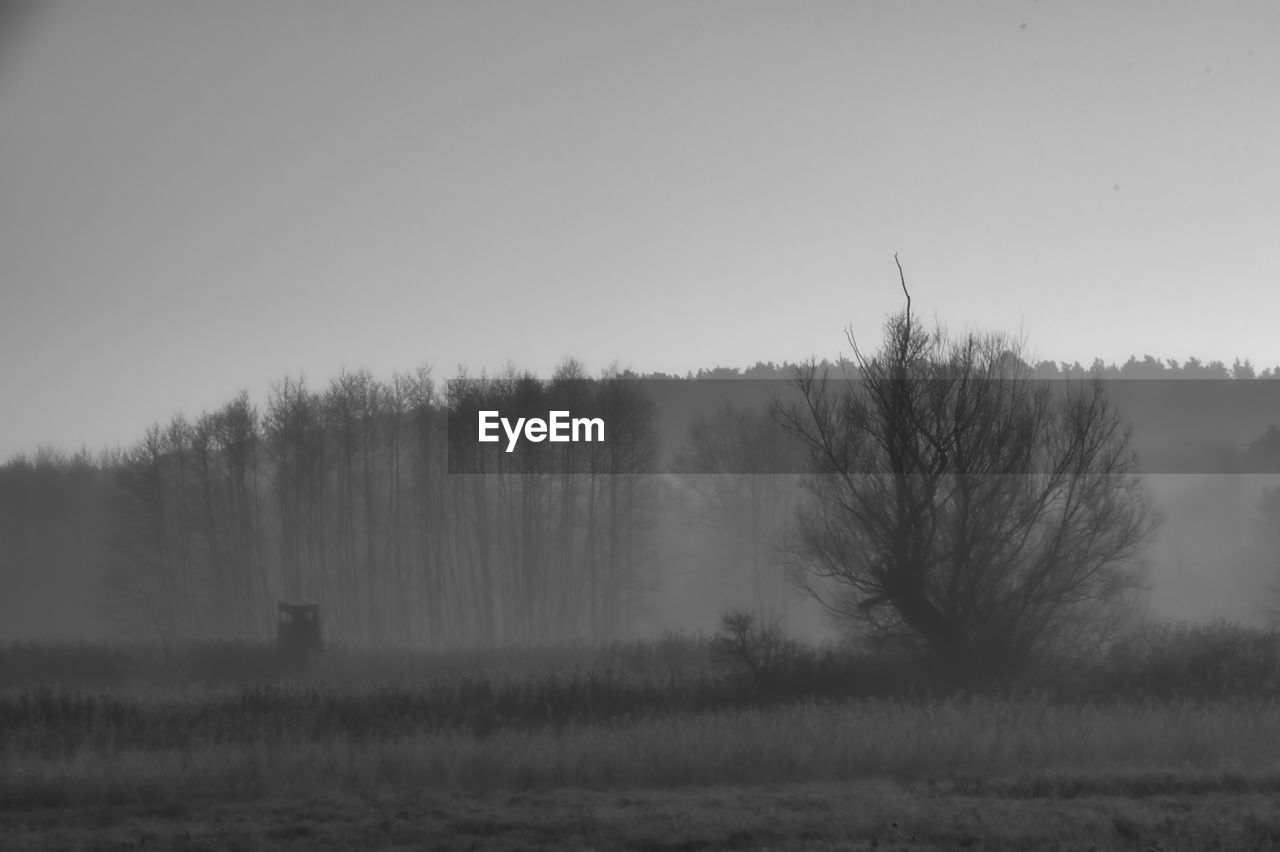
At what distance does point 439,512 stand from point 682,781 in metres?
41.7

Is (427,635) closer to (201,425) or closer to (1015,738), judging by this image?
(201,425)

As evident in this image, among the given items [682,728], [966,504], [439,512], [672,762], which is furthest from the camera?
[439,512]

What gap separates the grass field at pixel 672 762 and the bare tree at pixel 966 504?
1.39 meters

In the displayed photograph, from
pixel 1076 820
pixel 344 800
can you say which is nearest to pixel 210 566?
pixel 344 800

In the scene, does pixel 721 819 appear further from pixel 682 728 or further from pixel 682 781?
pixel 682 728

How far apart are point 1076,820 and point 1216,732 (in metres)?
5.24

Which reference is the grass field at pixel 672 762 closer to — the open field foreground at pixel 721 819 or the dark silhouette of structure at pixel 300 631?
the open field foreground at pixel 721 819

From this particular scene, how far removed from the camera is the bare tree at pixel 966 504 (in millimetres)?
19969

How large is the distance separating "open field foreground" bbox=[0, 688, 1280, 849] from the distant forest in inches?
1218

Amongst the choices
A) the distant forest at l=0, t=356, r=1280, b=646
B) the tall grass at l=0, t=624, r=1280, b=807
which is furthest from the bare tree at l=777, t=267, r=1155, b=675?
the distant forest at l=0, t=356, r=1280, b=646

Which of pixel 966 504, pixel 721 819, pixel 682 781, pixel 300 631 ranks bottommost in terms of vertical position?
pixel 300 631

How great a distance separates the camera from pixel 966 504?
2000cm

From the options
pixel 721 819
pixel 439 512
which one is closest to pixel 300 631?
pixel 439 512

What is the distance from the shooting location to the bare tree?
19969mm
